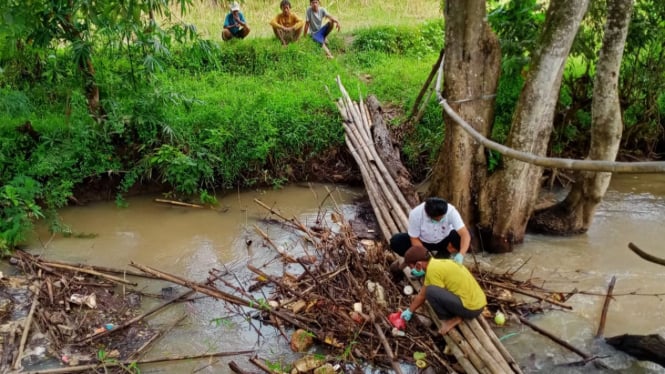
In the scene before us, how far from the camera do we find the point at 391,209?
19.9 feet

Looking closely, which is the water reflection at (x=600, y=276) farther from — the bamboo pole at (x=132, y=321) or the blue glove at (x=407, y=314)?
the bamboo pole at (x=132, y=321)

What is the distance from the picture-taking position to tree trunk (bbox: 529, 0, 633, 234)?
5230 mm

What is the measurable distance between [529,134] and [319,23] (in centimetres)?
662

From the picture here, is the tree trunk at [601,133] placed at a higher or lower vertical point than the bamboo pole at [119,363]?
higher

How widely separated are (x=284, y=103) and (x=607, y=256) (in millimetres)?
4698

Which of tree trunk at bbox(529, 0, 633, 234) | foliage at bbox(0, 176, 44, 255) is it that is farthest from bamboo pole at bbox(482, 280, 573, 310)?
foliage at bbox(0, 176, 44, 255)

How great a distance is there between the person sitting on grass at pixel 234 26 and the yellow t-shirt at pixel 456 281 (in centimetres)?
799

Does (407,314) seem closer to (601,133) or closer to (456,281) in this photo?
(456,281)

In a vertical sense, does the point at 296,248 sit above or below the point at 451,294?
below

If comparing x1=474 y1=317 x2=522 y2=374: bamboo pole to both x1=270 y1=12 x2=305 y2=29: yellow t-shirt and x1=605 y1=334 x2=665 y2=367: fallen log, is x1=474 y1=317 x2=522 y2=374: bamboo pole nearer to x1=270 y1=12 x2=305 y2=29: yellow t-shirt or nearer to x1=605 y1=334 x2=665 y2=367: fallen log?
x1=605 y1=334 x2=665 y2=367: fallen log

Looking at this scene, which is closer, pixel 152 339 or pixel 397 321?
pixel 397 321

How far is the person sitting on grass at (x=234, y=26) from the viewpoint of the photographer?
10.6 metres

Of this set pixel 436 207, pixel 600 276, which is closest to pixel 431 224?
pixel 436 207

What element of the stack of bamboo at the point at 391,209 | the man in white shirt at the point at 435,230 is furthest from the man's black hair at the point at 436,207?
the stack of bamboo at the point at 391,209
